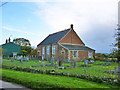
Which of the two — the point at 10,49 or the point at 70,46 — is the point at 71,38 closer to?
the point at 70,46

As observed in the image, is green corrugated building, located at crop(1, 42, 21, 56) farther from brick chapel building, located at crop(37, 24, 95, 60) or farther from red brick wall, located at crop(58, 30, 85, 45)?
red brick wall, located at crop(58, 30, 85, 45)

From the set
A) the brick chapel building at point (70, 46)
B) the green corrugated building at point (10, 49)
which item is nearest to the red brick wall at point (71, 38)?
the brick chapel building at point (70, 46)

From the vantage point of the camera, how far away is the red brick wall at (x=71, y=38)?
30.2 meters

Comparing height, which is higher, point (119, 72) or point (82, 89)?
point (119, 72)

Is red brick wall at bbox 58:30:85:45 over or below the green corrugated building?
over

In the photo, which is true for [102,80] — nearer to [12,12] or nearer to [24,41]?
[12,12]

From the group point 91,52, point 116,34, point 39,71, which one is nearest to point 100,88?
point 39,71

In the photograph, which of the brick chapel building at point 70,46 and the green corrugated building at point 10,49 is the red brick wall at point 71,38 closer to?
the brick chapel building at point 70,46

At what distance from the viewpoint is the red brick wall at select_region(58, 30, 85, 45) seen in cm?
3016

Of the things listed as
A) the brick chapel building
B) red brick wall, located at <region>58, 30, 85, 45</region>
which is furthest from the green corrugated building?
red brick wall, located at <region>58, 30, 85, 45</region>

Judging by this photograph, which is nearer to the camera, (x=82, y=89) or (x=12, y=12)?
(x=82, y=89)

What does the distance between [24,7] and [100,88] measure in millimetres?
12454

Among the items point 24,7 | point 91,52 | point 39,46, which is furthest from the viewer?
point 39,46

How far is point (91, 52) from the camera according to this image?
1198 inches
